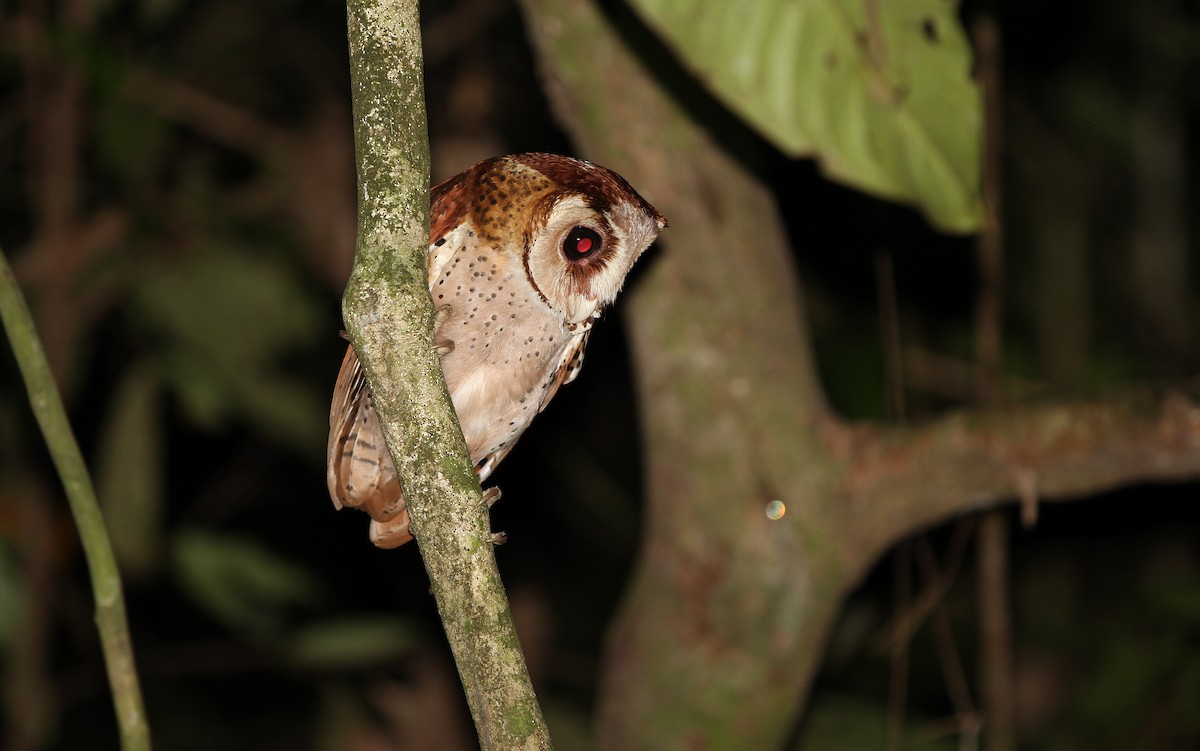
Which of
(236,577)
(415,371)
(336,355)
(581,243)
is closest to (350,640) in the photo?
(236,577)

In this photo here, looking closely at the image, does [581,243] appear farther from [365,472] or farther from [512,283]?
[365,472]

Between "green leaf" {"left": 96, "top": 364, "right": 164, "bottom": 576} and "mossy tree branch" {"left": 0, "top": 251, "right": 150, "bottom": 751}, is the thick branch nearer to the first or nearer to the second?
"mossy tree branch" {"left": 0, "top": 251, "right": 150, "bottom": 751}

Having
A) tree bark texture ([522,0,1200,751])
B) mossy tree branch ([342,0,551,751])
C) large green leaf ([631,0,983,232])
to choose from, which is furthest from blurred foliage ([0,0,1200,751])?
mossy tree branch ([342,0,551,751])

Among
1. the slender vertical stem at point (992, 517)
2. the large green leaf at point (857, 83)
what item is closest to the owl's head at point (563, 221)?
the large green leaf at point (857, 83)

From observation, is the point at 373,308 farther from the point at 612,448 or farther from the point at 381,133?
the point at 612,448

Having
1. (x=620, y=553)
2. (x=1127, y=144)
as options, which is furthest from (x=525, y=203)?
(x=1127, y=144)

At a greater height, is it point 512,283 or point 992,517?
point 512,283
